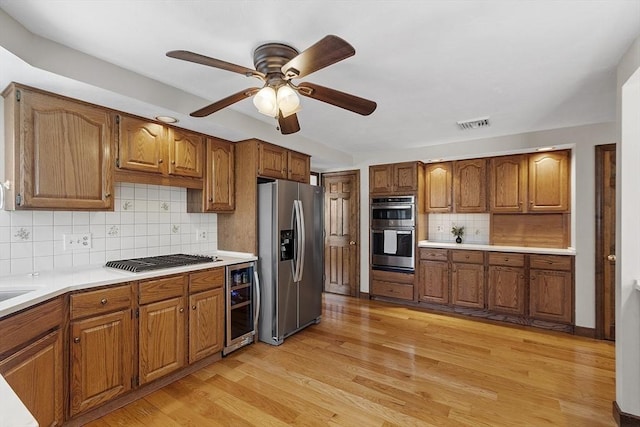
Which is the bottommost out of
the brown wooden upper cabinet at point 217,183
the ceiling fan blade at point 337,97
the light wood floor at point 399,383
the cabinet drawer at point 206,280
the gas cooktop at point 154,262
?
the light wood floor at point 399,383

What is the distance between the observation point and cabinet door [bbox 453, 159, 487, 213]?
4125 mm

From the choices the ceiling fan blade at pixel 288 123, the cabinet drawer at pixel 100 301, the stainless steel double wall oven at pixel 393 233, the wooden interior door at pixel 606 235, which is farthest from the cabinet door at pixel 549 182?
the cabinet drawer at pixel 100 301

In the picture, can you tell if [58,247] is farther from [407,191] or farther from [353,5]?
[407,191]

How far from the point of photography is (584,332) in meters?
3.36

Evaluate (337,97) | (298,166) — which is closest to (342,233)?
(298,166)

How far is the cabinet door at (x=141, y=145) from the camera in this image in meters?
2.39

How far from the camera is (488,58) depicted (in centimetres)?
198

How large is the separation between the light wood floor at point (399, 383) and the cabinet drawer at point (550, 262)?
0.74 metres

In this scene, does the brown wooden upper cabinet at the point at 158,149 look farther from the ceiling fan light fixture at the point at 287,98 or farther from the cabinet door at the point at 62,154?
the ceiling fan light fixture at the point at 287,98

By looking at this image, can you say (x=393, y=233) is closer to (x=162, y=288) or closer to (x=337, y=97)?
(x=337, y=97)

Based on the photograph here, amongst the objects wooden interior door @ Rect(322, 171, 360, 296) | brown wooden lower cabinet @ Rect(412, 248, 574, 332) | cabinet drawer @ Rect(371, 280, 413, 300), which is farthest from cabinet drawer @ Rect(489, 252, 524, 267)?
wooden interior door @ Rect(322, 171, 360, 296)

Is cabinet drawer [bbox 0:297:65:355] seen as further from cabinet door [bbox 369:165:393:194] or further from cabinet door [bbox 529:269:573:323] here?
cabinet door [bbox 529:269:573:323]

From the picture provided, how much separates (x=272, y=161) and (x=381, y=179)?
197cm

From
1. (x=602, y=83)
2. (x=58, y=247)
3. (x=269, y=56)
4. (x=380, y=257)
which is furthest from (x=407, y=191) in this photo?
(x=58, y=247)
